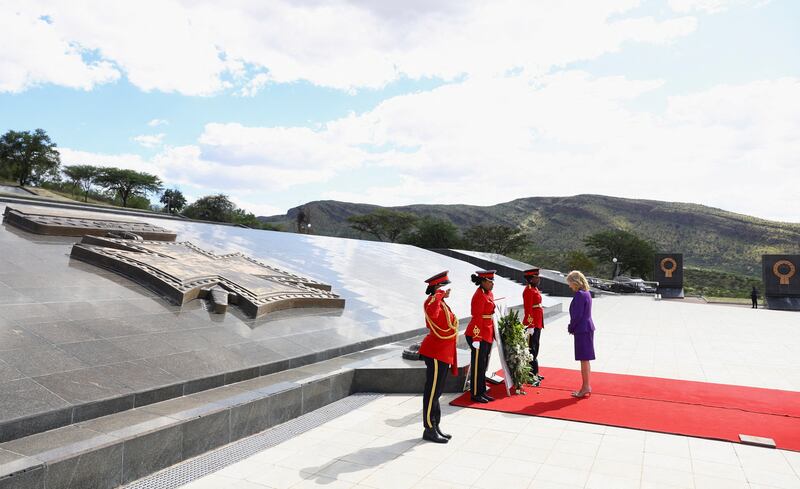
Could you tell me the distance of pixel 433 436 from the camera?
4.47 metres

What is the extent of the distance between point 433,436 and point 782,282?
88.4ft

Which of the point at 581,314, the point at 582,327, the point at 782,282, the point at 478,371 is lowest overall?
the point at 478,371

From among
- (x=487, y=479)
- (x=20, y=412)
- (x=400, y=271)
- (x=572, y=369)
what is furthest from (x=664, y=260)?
(x=20, y=412)

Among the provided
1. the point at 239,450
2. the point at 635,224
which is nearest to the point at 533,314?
the point at 239,450

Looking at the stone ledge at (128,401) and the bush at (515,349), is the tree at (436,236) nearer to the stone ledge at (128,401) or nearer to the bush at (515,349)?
the bush at (515,349)

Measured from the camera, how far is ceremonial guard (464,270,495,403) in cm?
578

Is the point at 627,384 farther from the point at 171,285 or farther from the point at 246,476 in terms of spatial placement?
the point at 171,285

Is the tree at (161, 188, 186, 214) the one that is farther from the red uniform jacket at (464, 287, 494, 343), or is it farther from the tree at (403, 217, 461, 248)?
the red uniform jacket at (464, 287, 494, 343)

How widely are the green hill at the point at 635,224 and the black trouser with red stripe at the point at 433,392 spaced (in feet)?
222

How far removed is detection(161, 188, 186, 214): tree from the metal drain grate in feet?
207

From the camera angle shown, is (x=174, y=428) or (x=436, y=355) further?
(x=436, y=355)

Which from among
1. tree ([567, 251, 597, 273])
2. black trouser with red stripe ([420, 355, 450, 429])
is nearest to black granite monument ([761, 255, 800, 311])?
tree ([567, 251, 597, 273])

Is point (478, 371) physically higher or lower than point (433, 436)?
higher

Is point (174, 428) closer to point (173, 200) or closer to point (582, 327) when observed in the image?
point (582, 327)
